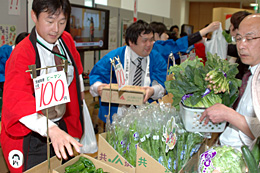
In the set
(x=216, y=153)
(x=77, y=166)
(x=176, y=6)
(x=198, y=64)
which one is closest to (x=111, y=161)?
(x=77, y=166)

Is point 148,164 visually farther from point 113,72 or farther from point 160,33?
point 160,33

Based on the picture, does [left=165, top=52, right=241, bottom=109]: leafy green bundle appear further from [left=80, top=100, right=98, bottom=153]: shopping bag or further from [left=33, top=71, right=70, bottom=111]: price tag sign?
[left=80, top=100, right=98, bottom=153]: shopping bag

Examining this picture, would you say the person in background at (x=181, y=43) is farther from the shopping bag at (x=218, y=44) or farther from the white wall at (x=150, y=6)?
the white wall at (x=150, y=6)

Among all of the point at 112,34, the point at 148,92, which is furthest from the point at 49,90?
the point at 112,34

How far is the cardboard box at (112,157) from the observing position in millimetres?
1355

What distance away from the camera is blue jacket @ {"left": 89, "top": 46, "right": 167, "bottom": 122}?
2549 millimetres

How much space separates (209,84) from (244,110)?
0.29m

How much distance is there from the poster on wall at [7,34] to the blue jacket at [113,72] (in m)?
1.46

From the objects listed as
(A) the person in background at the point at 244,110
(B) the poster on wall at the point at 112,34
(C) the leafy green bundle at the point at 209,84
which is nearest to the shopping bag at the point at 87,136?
(C) the leafy green bundle at the point at 209,84

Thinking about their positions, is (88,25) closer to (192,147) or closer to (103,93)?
(103,93)

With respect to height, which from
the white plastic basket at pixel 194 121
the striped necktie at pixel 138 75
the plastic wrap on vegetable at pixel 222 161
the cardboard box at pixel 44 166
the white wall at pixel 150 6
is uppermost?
the white wall at pixel 150 6

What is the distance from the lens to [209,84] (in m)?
1.32

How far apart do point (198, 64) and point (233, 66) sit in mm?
205

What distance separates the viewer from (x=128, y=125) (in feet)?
4.80
